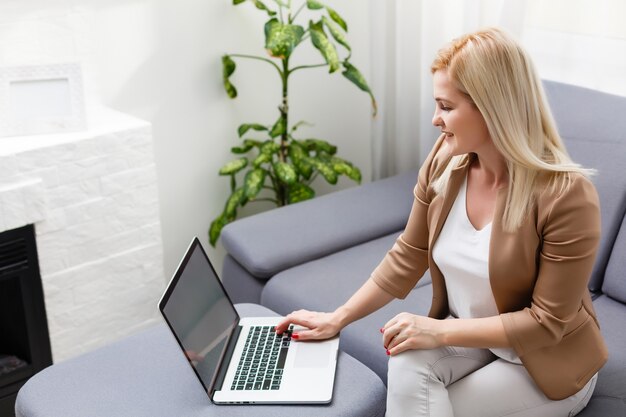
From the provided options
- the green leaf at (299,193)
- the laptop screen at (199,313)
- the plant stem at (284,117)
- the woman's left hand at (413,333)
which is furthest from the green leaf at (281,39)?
the woman's left hand at (413,333)

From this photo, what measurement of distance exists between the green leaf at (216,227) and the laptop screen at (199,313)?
94cm

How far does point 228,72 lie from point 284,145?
31 cm

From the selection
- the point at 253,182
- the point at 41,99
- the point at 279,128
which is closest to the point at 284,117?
the point at 279,128

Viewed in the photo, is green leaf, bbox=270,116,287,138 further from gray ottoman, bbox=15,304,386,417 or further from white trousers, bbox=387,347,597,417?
white trousers, bbox=387,347,597,417

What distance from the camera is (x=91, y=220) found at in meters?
2.44

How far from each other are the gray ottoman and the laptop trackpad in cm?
4

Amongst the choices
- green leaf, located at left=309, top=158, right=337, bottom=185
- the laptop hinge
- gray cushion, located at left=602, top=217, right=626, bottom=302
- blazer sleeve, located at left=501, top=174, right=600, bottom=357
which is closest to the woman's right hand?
the laptop hinge

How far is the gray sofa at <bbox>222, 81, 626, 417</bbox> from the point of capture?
1999 millimetres

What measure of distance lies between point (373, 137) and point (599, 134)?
105cm

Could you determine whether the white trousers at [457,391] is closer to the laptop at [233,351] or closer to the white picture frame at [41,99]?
the laptop at [233,351]

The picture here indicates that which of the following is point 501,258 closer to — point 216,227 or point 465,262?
point 465,262

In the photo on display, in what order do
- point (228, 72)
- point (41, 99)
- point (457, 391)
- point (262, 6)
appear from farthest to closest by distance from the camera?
point (228, 72), point (262, 6), point (41, 99), point (457, 391)

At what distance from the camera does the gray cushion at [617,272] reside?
2068 mm

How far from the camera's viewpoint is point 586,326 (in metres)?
1.61
